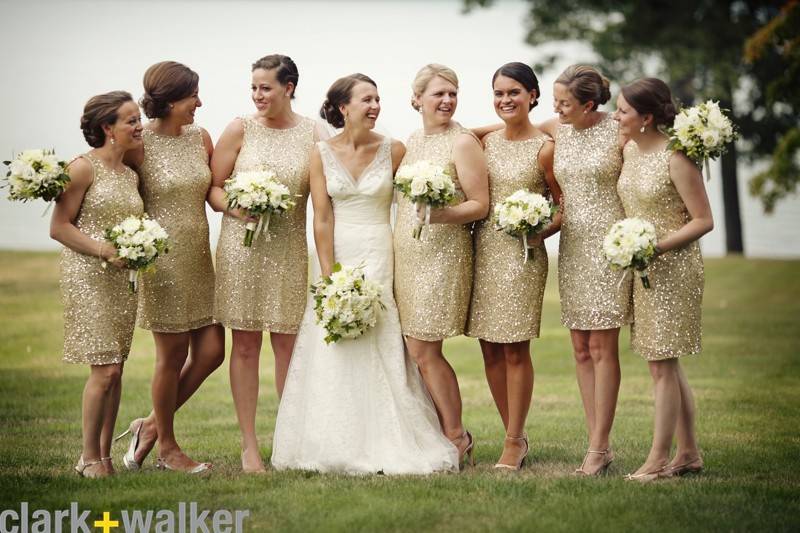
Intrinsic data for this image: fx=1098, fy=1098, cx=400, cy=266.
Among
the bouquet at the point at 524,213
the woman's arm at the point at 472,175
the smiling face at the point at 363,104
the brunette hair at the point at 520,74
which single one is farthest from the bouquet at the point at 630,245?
the smiling face at the point at 363,104

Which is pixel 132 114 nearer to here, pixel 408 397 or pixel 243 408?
pixel 243 408

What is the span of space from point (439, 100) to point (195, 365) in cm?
264

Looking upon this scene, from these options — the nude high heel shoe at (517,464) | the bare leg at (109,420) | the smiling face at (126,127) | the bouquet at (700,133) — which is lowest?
the nude high heel shoe at (517,464)

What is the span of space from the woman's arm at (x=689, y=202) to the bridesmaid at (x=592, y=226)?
0.47m

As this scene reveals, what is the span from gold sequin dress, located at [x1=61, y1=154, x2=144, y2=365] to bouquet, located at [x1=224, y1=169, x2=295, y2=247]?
0.67 meters

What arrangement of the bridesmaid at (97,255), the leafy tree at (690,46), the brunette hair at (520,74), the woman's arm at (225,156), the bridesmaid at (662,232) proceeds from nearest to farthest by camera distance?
the bridesmaid at (662,232)
the bridesmaid at (97,255)
the brunette hair at (520,74)
the woman's arm at (225,156)
the leafy tree at (690,46)

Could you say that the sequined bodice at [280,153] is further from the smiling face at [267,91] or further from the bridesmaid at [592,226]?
the bridesmaid at [592,226]

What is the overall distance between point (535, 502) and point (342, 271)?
2.03 meters

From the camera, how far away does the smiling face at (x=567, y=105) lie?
743 cm

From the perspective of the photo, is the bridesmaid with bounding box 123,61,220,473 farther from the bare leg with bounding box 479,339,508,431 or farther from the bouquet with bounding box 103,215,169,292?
the bare leg with bounding box 479,339,508,431

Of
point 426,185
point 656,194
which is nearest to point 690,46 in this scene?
point 656,194

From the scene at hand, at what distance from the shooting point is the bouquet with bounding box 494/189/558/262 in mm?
7172

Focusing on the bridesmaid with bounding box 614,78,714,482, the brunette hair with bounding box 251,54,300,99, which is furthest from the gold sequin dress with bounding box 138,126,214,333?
the bridesmaid with bounding box 614,78,714,482

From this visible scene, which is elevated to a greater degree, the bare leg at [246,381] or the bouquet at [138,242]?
the bouquet at [138,242]
